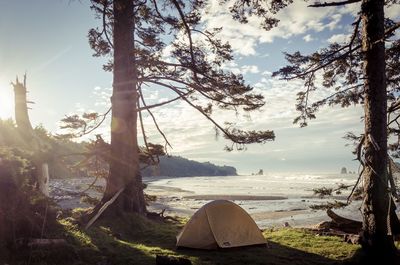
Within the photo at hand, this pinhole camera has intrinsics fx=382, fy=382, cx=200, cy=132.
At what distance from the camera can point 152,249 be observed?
1048 cm

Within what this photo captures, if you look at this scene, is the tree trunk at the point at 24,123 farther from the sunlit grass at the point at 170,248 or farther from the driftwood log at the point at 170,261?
the driftwood log at the point at 170,261

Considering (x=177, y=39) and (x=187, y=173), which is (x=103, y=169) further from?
(x=187, y=173)

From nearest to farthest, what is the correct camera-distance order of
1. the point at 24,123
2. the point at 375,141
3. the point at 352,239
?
the point at 375,141, the point at 352,239, the point at 24,123

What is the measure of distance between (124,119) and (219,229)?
6343 millimetres

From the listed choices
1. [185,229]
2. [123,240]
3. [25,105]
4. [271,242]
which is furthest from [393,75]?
[25,105]

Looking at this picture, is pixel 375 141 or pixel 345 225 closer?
pixel 375 141

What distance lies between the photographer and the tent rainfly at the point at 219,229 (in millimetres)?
10891

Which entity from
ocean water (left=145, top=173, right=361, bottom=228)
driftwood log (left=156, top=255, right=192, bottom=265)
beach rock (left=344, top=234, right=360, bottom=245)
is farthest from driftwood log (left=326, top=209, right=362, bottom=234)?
driftwood log (left=156, top=255, right=192, bottom=265)

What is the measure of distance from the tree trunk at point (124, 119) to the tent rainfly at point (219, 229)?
418 centimetres

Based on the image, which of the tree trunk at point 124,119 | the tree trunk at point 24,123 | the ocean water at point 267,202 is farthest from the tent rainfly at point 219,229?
the ocean water at point 267,202

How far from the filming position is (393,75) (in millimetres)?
15227

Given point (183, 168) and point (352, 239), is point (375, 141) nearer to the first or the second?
point (352, 239)

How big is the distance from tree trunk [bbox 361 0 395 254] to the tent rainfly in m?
3.30

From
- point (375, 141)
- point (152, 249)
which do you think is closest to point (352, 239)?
point (375, 141)
